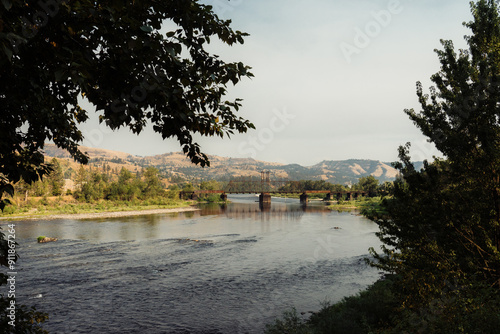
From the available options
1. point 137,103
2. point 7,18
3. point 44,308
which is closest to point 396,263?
point 137,103

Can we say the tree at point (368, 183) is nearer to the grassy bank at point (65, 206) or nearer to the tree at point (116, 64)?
the grassy bank at point (65, 206)

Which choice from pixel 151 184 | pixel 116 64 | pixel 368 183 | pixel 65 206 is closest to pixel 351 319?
pixel 116 64

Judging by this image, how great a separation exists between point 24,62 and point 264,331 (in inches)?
557

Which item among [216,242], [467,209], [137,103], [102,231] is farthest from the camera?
[102,231]

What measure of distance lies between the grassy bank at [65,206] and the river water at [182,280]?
39.0 m

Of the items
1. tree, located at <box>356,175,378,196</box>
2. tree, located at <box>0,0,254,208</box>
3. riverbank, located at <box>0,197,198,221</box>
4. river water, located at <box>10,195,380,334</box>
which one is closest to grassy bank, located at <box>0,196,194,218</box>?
riverbank, located at <box>0,197,198,221</box>

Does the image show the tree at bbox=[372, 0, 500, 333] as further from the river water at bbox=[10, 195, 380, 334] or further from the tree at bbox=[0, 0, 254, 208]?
the river water at bbox=[10, 195, 380, 334]

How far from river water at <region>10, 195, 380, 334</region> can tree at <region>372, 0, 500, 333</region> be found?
856cm

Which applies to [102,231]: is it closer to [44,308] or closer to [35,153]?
[44,308]

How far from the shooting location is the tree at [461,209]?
27.8 ft

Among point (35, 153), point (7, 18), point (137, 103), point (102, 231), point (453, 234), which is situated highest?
point (7, 18)

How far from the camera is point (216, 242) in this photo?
133 feet

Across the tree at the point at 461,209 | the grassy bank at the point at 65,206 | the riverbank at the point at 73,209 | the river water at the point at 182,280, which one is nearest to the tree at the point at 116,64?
the tree at the point at 461,209

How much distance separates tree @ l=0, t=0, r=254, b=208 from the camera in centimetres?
350
